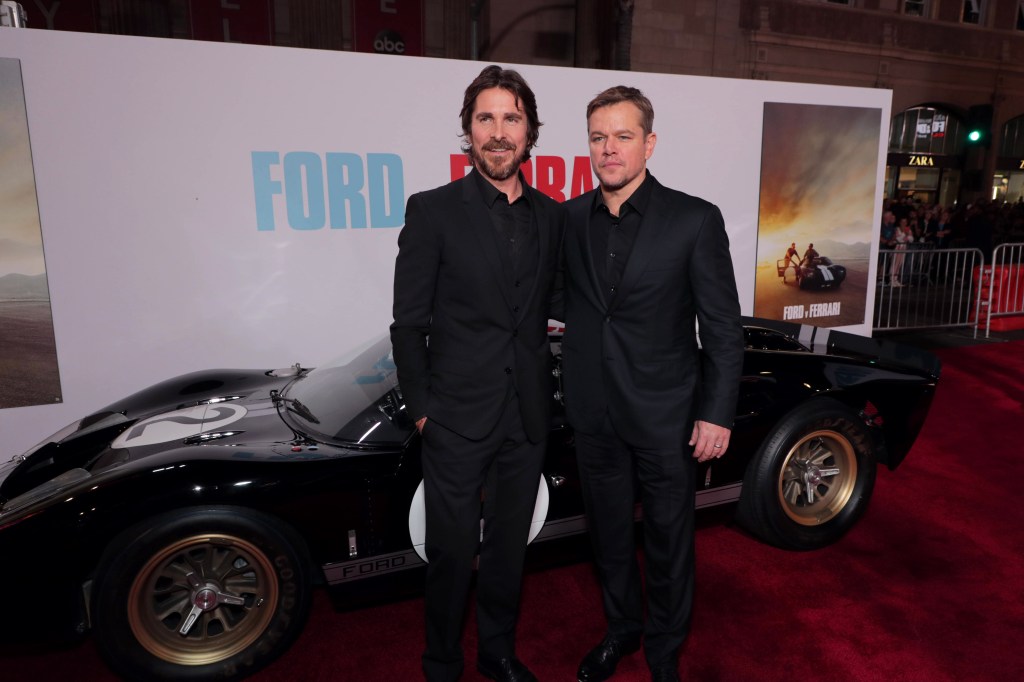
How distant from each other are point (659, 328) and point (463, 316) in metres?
0.62

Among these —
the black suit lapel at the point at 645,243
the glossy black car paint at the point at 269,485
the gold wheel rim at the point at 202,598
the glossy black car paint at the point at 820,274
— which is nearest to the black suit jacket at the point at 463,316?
the black suit lapel at the point at 645,243

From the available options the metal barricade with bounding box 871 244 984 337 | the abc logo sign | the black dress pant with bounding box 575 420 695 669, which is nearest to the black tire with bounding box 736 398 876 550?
the black dress pant with bounding box 575 420 695 669

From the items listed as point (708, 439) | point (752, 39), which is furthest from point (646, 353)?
point (752, 39)

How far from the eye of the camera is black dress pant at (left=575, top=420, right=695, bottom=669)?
88.4 inches

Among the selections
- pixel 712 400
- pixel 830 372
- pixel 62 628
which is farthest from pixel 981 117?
pixel 62 628

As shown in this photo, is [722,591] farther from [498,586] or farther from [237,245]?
[237,245]

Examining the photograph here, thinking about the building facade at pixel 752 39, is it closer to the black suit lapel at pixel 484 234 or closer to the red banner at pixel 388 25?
the red banner at pixel 388 25

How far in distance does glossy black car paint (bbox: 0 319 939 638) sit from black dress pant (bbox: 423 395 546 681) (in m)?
0.32

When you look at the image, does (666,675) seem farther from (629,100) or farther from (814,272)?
(814,272)

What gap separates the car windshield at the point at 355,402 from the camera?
256 cm

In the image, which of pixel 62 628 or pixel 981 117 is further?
pixel 981 117

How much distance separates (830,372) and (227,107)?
3.96 meters

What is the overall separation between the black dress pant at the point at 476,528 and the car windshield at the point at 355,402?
1.33 ft

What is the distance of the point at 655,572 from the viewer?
232 cm
